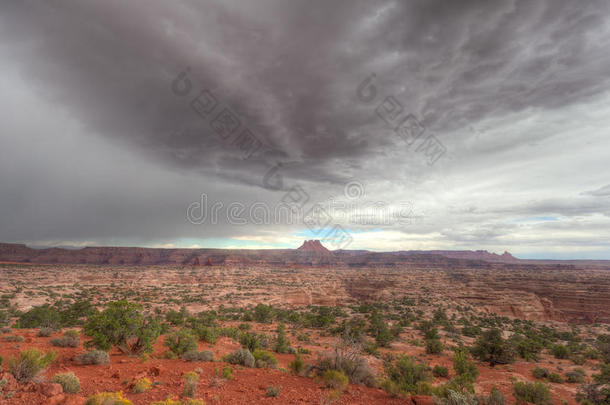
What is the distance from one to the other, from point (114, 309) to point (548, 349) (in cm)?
3083

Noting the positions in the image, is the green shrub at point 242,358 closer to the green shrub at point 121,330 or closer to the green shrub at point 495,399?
the green shrub at point 121,330

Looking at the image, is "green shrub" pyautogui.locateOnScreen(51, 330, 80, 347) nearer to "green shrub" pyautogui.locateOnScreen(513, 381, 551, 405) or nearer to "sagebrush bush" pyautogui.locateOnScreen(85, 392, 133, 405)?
"sagebrush bush" pyautogui.locateOnScreen(85, 392, 133, 405)

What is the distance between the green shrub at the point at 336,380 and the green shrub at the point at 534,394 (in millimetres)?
7385

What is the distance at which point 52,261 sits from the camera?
126m

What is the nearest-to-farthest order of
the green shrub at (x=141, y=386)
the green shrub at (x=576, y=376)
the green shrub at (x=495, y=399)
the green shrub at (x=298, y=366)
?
1. the green shrub at (x=141, y=386)
2. the green shrub at (x=495, y=399)
3. the green shrub at (x=298, y=366)
4. the green shrub at (x=576, y=376)

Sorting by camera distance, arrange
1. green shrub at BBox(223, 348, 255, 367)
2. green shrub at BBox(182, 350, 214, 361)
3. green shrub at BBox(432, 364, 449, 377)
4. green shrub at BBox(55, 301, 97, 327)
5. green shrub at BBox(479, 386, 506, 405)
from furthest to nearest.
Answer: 1. green shrub at BBox(55, 301, 97, 327)
2. green shrub at BBox(432, 364, 449, 377)
3. green shrub at BBox(182, 350, 214, 361)
4. green shrub at BBox(223, 348, 255, 367)
5. green shrub at BBox(479, 386, 506, 405)

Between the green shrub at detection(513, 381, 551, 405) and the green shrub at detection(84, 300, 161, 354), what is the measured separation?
611 inches

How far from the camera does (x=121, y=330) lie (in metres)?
11.3

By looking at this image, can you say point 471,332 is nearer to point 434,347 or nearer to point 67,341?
point 434,347

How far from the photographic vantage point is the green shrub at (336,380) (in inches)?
344

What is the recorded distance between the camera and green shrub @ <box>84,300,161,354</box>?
1116 cm

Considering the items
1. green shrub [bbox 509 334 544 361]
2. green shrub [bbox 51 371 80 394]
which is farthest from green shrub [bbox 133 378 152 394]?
green shrub [bbox 509 334 544 361]

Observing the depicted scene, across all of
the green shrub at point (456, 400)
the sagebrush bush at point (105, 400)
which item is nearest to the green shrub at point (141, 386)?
the sagebrush bush at point (105, 400)

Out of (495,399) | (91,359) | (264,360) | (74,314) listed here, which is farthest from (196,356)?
(74,314)
